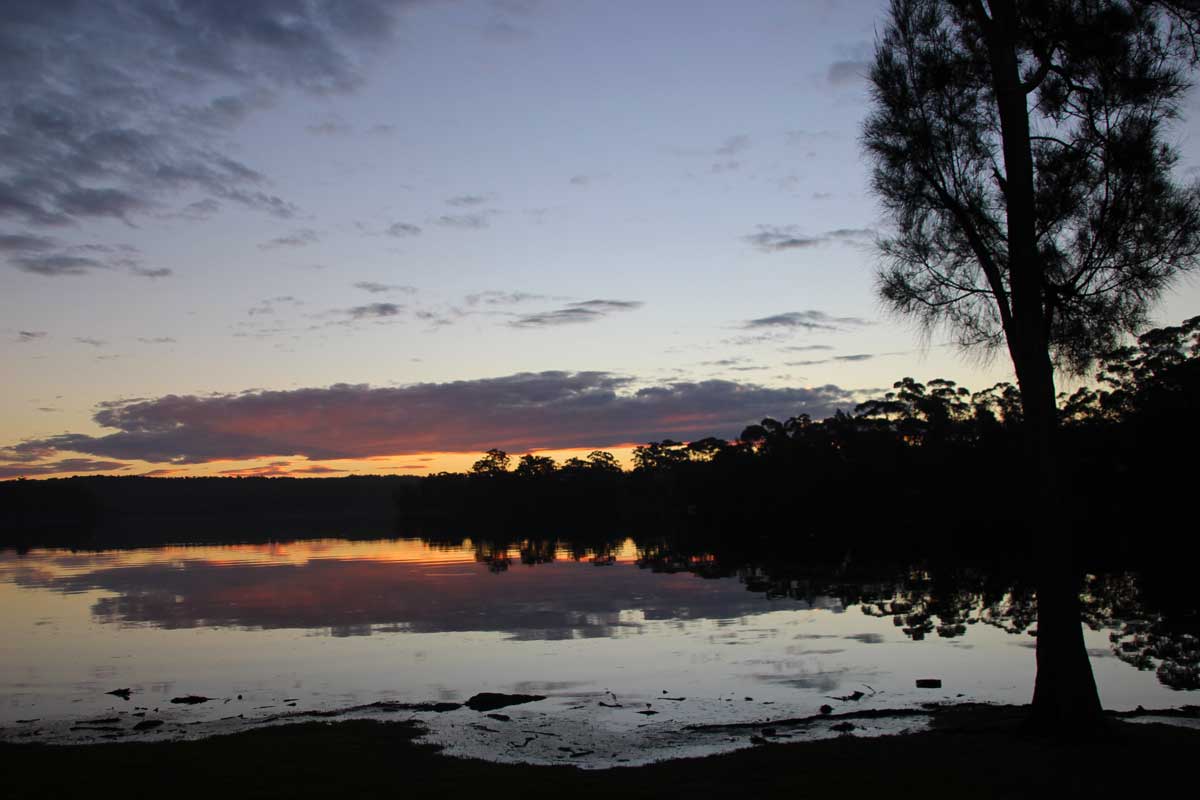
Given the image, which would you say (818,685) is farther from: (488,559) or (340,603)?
(488,559)

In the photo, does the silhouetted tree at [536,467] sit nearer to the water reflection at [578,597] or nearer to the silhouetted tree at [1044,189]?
the water reflection at [578,597]

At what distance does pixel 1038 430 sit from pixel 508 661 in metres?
14.0

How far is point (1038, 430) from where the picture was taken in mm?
12617

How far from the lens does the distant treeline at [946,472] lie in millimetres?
50844

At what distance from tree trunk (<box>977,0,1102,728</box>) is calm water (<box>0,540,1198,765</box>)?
142 inches

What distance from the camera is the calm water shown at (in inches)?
612

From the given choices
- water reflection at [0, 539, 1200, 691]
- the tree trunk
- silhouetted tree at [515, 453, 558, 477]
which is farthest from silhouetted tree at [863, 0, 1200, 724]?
silhouetted tree at [515, 453, 558, 477]

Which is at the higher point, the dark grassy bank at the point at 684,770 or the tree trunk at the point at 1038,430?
the tree trunk at the point at 1038,430

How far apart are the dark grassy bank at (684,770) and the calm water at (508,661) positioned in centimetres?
149

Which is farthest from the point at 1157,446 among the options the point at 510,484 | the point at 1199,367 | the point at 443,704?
the point at 510,484

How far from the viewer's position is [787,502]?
9025 centimetres

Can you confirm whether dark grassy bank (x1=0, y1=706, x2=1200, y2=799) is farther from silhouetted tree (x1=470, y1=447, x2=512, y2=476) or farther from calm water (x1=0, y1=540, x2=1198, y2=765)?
silhouetted tree (x1=470, y1=447, x2=512, y2=476)

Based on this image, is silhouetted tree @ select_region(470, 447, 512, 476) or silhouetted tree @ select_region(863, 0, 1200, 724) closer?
silhouetted tree @ select_region(863, 0, 1200, 724)

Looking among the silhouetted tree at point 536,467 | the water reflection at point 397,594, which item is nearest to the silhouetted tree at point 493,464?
the silhouetted tree at point 536,467
